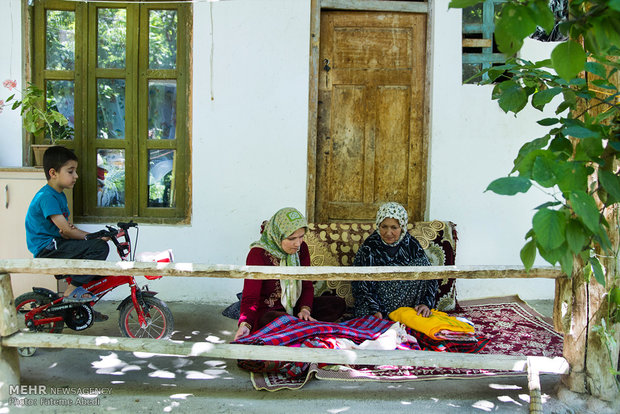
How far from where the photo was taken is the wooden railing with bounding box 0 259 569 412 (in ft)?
9.39

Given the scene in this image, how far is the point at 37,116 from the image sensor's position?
446cm

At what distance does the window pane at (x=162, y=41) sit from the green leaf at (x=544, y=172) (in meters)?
3.77

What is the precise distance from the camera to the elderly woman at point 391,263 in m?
3.86

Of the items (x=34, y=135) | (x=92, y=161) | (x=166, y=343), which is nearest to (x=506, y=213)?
(x=166, y=343)

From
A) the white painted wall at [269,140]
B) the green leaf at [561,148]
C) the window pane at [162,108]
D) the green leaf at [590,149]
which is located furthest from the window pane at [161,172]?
the green leaf at [590,149]

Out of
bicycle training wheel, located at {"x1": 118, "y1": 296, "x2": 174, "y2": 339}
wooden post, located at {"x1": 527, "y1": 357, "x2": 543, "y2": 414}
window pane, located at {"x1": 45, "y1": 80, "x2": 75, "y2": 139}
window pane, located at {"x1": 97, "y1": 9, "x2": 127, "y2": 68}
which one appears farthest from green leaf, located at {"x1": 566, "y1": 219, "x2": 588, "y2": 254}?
window pane, located at {"x1": 45, "y1": 80, "x2": 75, "y2": 139}

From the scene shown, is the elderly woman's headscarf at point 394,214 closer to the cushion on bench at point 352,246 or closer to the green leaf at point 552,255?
the cushion on bench at point 352,246

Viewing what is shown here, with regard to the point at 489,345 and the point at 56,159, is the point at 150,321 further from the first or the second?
the point at 489,345

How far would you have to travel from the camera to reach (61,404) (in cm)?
285

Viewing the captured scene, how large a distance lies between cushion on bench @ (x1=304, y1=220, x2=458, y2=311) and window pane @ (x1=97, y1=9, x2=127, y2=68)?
2.36m

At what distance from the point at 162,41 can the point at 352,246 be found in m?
2.52

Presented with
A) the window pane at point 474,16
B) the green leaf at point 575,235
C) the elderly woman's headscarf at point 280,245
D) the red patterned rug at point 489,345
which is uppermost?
the window pane at point 474,16

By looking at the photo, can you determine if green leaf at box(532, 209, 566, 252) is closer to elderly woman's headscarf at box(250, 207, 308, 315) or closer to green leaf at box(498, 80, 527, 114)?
green leaf at box(498, 80, 527, 114)

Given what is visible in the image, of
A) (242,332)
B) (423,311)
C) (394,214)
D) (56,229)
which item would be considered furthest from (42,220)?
(423,311)
